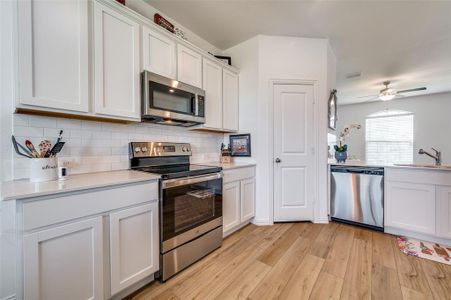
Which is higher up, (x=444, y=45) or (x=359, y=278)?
(x=444, y=45)

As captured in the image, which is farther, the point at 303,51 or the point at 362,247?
the point at 303,51

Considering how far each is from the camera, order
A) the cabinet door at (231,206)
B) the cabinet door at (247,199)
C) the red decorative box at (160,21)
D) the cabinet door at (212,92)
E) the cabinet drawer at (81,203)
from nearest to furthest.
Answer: the cabinet drawer at (81,203) → the red decorative box at (160,21) → the cabinet door at (231,206) → the cabinet door at (212,92) → the cabinet door at (247,199)

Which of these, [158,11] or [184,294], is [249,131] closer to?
[158,11]

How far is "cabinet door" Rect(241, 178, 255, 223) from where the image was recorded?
8.48ft

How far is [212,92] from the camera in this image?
2568 mm

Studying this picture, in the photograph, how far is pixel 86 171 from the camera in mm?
1670

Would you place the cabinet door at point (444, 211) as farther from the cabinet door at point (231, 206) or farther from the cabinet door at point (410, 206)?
the cabinet door at point (231, 206)

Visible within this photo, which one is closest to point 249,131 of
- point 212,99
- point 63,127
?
point 212,99

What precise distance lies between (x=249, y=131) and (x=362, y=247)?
1932mm

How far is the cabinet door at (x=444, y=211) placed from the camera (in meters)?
2.16

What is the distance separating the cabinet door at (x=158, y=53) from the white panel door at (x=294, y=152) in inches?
60.1

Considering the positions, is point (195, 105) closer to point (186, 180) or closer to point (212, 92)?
point (212, 92)

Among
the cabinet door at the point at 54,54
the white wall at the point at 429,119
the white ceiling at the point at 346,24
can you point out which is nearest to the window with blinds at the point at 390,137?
the white wall at the point at 429,119

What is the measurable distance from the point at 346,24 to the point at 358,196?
2288 mm
